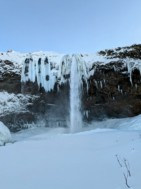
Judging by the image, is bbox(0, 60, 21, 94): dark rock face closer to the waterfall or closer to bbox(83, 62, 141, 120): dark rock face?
the waterfall

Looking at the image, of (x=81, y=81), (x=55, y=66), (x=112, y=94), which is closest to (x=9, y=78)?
(x=55, y=66)

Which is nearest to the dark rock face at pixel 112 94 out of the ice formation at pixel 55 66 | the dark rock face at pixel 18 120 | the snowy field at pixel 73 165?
the ice formation at pixel 55 66

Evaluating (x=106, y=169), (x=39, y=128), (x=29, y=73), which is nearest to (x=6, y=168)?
(x=106, y=169)

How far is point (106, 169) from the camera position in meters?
5.21

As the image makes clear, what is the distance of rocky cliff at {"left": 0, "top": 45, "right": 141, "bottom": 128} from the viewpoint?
1936cm

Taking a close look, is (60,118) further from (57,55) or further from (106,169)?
(106,169)

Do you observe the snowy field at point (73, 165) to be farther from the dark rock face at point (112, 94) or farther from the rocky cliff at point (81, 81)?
the dark rock face at point (112, 94)

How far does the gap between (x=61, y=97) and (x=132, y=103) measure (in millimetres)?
4859

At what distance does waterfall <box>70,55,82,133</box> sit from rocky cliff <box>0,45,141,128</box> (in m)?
0.24

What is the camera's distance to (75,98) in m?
20.5

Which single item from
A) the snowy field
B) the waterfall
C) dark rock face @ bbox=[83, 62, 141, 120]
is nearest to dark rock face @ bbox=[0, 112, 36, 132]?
the waterfall

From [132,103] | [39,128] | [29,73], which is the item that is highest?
[29,73]

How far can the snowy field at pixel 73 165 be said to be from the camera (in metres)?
4.68

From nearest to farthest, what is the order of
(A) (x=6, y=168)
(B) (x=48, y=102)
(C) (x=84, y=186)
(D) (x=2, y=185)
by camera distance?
(C) (x=84, y=186), (D) (x=2, y=185), (A) (x=6, y=168), (B) (x=48, y=102)
